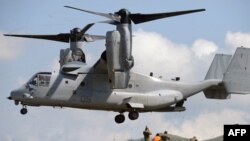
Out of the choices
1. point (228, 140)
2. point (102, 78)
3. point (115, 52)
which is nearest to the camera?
point (228, 140)

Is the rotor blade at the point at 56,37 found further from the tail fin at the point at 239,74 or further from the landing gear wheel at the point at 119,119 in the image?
the tail fin at the point at 239,74

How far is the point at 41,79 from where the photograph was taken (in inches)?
1668

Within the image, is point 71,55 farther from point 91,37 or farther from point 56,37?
point 91,37

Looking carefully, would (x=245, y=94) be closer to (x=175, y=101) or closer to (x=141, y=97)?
(x=175, y=101)

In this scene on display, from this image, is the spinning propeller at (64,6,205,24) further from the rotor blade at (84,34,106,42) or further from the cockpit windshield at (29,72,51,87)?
the rotor blade at (84,34,106,42)

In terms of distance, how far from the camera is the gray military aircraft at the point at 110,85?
41125 millimetres

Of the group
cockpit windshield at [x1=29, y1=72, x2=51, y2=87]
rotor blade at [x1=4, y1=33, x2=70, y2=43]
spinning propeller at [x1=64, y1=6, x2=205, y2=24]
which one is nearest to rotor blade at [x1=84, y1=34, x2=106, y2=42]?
rotor blade at [x1=4, y1=33, x2=70, y2=43]

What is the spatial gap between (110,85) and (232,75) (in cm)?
1076

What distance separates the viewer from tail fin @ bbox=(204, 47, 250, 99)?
1913 inches

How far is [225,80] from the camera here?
159 ft

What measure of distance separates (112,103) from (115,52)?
441 cm

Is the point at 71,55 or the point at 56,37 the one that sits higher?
the point at 56,37

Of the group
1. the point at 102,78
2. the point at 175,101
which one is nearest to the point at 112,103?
the point at 102,78

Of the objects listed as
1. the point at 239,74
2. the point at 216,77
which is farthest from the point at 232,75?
the point at 216,77
